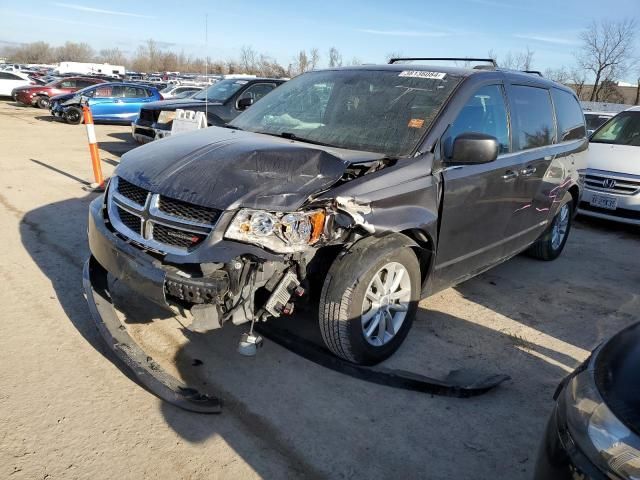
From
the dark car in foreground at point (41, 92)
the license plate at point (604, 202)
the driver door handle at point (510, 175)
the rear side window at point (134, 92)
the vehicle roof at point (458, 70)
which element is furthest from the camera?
the dark car in foreground at point (41, 92)

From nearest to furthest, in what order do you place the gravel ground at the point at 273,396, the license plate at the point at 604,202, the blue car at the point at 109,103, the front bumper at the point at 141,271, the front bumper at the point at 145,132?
the gravel ground at the point at 273,396 < the front bumper at the point at 141,271 < the license plate at the point at 604,202 < the front bumper at the point at 145,132 < the blue car at the point at 109,103

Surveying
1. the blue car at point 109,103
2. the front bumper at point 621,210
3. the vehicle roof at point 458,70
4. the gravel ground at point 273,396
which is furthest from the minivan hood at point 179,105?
the front bumper at point 621,210

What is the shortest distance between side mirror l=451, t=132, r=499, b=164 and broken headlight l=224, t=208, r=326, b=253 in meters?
1.24

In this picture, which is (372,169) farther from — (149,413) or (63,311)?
(63,311)

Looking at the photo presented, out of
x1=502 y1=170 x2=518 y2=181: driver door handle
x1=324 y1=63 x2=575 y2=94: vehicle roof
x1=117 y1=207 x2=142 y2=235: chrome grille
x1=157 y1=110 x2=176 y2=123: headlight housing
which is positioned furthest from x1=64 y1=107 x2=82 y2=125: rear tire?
x1=502 y1=170 x2=518 y2=181: driver door handle

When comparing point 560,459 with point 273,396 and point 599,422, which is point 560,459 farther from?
point 273,396

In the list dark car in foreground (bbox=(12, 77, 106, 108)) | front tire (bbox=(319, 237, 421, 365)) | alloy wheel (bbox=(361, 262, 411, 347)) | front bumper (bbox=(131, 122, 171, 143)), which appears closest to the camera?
front tire (bbox=(319, 237, 421, 365))

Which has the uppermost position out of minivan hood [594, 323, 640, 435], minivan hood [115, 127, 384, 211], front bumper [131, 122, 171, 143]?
minivan hood [115, 127, 384, 211]

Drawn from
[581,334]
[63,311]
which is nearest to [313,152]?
[63,311]

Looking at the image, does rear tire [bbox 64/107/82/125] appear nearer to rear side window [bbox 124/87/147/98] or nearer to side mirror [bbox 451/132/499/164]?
rear side window [bbox 124/87/147/98]

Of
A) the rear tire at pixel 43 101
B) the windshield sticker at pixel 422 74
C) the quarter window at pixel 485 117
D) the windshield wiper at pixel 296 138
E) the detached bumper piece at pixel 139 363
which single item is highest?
the windshield sticker at pixel 422 74

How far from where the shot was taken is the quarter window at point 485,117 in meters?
3.63

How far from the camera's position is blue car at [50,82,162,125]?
673 inches

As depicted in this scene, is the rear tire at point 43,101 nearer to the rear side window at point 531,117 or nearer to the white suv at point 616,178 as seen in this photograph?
the white suv at point 616,178
